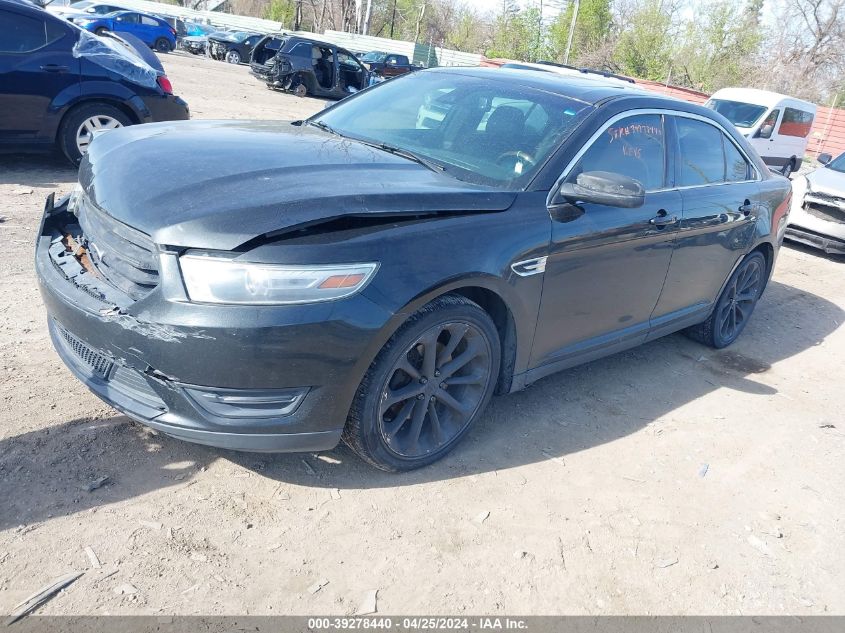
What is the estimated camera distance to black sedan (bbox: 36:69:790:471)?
250cm

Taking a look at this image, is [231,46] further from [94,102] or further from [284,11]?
[284,11]

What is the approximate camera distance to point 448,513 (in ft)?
9.67

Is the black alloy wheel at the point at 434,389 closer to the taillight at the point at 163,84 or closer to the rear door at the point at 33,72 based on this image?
the rear door at the point at 33,72

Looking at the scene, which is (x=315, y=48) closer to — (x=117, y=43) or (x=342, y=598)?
(x=117, y=43)

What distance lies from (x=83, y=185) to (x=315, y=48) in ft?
60.7

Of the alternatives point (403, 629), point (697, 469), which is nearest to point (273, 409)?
point (403, 629)

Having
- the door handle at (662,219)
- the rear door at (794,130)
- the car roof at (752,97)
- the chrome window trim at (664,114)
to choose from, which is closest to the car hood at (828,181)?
the chrome window trim at (664,114)

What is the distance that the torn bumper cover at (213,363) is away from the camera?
2.45m

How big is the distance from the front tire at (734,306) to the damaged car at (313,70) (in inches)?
619

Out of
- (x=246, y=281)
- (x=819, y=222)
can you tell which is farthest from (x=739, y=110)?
(x=246, y=281)

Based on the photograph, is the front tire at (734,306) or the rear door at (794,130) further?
the rear door at (794,130)

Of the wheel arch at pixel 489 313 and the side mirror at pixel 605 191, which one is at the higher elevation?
the side mirror at pixel 605 191

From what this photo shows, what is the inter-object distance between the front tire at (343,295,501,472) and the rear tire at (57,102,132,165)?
543 cm

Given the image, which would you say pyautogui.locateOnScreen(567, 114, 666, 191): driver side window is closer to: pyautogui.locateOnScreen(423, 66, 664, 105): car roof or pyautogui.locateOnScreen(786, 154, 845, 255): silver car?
pyautogui.locateOnScreen(423, 66, 664, 105): car roof
